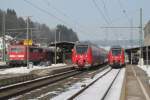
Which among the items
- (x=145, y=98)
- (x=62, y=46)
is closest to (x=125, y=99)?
(x=145, y=98)

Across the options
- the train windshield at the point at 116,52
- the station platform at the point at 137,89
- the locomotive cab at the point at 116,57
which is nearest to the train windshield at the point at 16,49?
the locomotive cab at the point at 116,57

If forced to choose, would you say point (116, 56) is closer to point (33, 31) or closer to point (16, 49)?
point (16, 49)

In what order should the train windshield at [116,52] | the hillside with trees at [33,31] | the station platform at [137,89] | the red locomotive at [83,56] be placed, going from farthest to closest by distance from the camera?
the hillside with trees at [33,31], the train windshield at [116,52], the red locomotive at [83,56], the station platform at [137,89]

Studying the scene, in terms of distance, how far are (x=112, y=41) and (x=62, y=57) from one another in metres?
23.3

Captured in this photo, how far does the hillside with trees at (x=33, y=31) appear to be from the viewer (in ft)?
308

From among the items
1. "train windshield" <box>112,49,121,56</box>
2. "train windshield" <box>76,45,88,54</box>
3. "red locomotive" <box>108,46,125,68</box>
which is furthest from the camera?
"train windshield" <box>112,49,121,56</box>

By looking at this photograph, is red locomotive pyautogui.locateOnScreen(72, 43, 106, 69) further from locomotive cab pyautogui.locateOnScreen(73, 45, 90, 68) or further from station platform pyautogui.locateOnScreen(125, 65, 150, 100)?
station platform pyautogui.locateOnScreen(125, 65, 150, 100)

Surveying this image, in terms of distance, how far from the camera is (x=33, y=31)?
102562mm

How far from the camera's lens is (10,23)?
9494 centimetres

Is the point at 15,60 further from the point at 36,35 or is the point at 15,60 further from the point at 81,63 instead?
the point at 36,35

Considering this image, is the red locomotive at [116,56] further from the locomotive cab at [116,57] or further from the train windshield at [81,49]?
the train windshield at [81,49]

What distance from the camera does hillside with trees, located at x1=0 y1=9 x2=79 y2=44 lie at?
308ft

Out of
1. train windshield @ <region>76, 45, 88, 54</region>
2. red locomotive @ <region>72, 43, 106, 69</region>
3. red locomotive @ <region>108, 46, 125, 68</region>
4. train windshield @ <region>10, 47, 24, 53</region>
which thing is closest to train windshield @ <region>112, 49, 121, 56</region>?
red locomotive @ <region>108, 46, 125, 68</region>

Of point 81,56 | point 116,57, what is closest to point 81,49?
point 81,56
